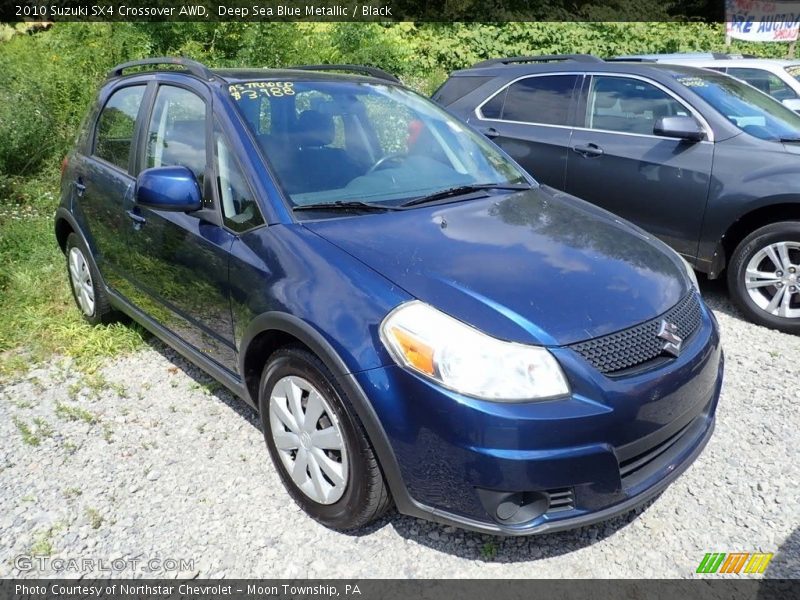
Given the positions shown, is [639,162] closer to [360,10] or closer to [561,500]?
[561,500]

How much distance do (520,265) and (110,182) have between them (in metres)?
2.59

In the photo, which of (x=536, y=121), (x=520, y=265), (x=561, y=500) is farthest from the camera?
(x=536, y=121)

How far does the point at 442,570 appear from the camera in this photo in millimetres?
2412

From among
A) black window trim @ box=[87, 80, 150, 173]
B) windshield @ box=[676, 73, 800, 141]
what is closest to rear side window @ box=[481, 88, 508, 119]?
windshield @ box=[676, 73, 800, 141]

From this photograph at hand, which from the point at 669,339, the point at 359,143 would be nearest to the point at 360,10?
the point at 359,143

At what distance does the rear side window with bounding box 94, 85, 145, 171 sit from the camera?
3663mm

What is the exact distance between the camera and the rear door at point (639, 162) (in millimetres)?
4664

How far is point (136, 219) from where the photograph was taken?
3.38 meters

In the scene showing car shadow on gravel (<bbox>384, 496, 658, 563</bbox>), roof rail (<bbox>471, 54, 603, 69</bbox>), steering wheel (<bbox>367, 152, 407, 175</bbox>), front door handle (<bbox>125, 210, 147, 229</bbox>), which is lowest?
car shadow on gravel (<bbox>384, 496, 658, 563</bbox>)

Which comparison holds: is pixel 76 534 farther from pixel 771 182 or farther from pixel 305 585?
pixel 771 182

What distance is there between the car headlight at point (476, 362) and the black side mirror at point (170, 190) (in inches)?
50.0

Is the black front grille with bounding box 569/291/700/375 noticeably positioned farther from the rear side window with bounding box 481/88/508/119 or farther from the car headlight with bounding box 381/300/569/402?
the rear side window with bounding box 481/88/508/119

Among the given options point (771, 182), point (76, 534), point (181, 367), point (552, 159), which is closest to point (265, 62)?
point (552, 159)

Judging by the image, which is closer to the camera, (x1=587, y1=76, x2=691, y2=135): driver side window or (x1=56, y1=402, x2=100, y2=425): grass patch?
(x1=56, y1=402, x2=100, y2=425): grass patch
